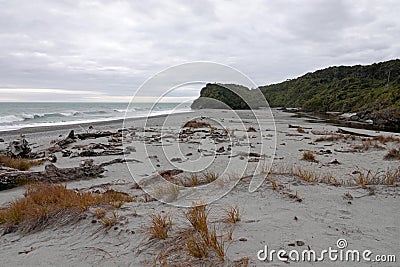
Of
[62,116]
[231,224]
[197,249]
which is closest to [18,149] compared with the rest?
[231,224]

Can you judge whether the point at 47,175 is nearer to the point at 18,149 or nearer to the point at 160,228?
the point at 18,149

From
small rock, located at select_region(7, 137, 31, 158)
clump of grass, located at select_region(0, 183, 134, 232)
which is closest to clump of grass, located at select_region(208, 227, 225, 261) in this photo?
clump of grass, located at select_region(0, 183, 134, 232)

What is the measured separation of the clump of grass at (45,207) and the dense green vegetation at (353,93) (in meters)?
31.2

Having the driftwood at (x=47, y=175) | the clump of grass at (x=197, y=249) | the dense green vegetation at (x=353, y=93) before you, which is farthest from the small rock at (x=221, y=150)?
the dense green vegetation at (x=353, y=93)

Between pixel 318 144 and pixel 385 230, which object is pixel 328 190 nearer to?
pixel 385 230

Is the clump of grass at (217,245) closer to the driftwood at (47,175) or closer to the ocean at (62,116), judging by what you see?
the driftwood at (47,175)

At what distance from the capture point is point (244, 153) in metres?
12.2

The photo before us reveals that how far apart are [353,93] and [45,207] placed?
6933 centimetres

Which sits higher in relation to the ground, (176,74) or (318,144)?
(176,74)

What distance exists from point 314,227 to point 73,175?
21.9 feet

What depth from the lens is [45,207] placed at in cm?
516

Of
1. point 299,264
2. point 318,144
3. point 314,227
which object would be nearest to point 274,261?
point 299,264

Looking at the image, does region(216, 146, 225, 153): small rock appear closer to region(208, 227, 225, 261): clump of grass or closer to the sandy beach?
the sandy beach

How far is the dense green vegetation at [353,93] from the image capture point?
3834 centimetres
